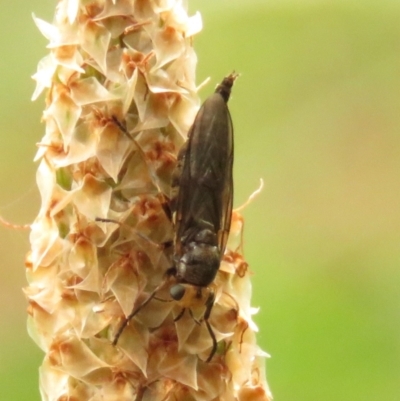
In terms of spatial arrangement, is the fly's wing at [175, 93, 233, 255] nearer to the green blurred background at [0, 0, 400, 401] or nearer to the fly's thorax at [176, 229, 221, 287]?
the fly's thorax at [176, 229, 221, 287]

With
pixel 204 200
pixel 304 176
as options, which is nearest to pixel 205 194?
pixel 204 200

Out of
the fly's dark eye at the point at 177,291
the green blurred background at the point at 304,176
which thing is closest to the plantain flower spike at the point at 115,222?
the fly's dark eye at the point at 177,291

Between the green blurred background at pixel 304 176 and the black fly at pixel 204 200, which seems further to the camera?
the green blurred background at pixel 304 176

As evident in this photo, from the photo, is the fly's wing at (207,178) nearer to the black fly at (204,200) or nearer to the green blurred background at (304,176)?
the black fly at (204,200)

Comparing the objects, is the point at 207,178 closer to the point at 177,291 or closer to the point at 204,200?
the point at 204,200

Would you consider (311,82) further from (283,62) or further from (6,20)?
(6,20)

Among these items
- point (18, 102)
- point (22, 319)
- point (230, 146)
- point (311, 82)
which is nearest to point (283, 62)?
point (311, 82)
